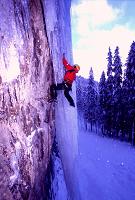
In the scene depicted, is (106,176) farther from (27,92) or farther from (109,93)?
(109,93)

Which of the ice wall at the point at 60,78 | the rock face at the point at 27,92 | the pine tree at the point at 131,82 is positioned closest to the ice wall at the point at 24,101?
the rock face at the point at 27,92

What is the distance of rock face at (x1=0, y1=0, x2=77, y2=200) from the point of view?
5211 millimetres

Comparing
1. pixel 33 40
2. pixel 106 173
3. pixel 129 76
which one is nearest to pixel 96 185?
pixel 106 173

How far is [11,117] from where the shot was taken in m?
5.45

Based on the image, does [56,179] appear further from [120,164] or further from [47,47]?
[120,164]

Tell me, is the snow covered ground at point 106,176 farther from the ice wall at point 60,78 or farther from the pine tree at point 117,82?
the pine tree at point 117,82

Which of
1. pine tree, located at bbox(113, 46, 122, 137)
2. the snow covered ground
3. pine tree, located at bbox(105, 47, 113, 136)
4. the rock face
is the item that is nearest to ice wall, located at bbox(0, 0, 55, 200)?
the rock face

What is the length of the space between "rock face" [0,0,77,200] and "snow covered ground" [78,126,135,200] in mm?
7099

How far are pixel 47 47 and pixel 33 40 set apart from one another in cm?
105

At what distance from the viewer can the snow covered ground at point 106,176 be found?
14328mm

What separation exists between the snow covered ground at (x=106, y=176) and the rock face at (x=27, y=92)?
7099 millimetres

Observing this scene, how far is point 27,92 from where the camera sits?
6.37 meters

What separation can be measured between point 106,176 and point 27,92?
492 inches

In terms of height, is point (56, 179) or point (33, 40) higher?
point (33, 40)
